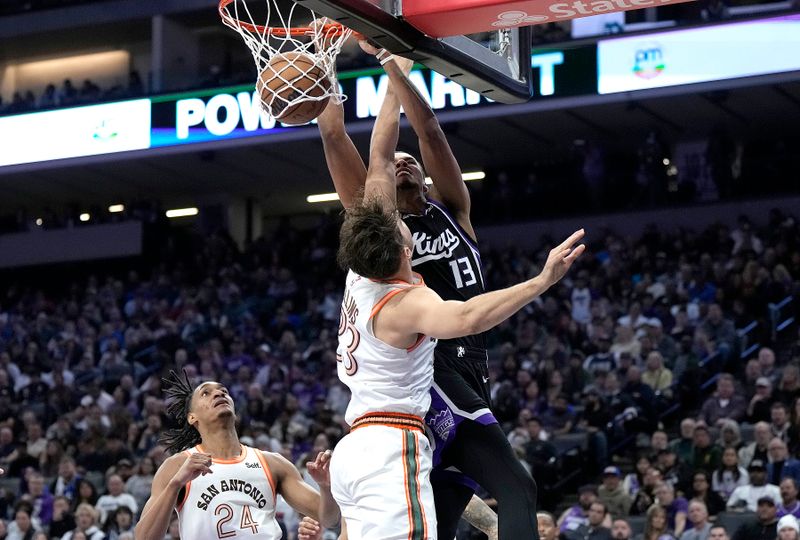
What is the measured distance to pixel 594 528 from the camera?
33.5ft

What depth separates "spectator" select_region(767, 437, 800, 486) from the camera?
10366 millimetres

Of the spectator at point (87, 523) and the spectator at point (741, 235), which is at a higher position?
the spectator at point (741, 235)

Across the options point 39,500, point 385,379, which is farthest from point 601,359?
point 385,379

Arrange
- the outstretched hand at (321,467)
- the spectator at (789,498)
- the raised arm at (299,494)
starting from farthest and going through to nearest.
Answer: the spectator at (789,498)
the raised arm at (299,494)
the outstretched hand at (321,467)

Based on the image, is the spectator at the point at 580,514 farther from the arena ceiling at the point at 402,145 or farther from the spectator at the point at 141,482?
the arena ceiling at the point at 402,145

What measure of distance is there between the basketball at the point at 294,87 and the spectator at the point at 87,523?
798 centimetres

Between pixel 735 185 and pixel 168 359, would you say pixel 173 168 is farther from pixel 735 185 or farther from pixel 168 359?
pixel 735 185

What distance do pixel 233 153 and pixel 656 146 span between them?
722 cm

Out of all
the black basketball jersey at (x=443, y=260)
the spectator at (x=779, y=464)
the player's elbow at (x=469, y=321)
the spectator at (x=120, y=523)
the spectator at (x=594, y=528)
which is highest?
the black basketball jersey at (x=443, y=260)

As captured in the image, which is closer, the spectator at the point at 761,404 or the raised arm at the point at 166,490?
the raised arm at the point at 166,490

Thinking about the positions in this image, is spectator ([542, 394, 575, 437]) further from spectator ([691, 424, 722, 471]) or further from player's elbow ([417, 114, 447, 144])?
player's elbow ([417, 114, 447, 144])

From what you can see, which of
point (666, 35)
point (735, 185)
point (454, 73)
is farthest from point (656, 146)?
point (454, 73)

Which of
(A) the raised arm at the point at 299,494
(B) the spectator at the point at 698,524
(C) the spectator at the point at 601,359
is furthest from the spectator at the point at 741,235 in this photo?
(A) the raised arm at the point at 299,494

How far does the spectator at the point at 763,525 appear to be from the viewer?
9.58 meters
